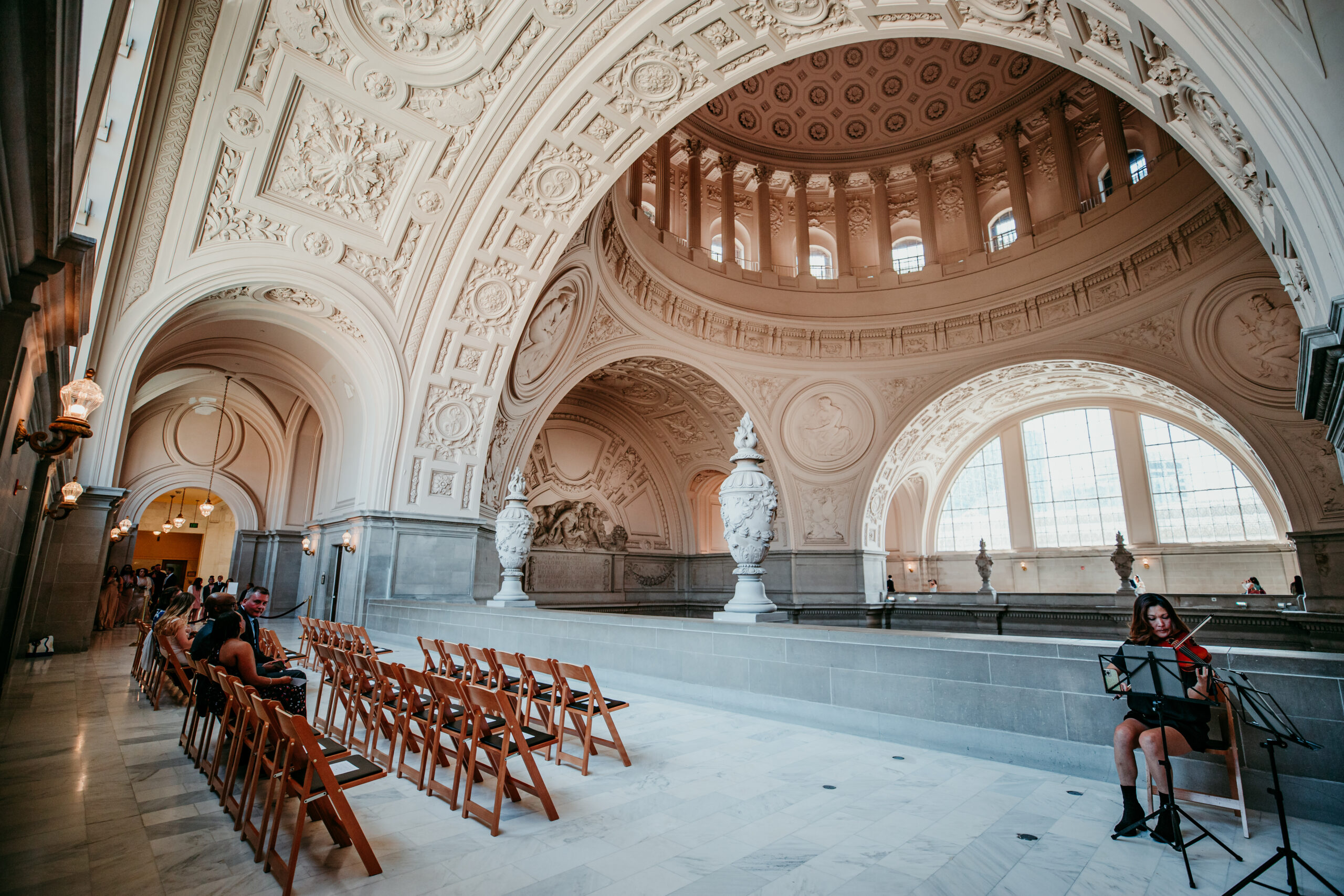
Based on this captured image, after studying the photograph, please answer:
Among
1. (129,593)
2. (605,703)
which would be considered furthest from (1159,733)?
(129,593)

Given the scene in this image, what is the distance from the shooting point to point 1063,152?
15133 millimetres

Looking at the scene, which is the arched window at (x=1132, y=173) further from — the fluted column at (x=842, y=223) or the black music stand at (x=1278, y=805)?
the black music stand at (x=1278, y=805)

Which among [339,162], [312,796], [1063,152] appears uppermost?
[1063,152]

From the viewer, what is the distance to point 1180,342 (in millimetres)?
12750

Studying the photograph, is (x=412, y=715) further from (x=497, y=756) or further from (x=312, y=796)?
(x=312, y=796)

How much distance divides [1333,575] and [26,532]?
715 inches

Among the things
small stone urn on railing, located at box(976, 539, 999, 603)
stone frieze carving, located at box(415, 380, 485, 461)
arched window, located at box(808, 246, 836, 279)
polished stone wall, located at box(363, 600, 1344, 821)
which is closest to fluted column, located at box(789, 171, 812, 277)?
arched window, located at box(808, 246, 836, 279)

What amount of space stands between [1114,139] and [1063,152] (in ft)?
4.32

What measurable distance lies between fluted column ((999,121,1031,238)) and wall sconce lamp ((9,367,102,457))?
17431 mm

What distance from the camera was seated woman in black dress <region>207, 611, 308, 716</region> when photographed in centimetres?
385

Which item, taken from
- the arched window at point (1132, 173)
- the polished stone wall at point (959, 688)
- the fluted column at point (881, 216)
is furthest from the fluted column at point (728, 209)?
the polished stone wall at point (959, 688)

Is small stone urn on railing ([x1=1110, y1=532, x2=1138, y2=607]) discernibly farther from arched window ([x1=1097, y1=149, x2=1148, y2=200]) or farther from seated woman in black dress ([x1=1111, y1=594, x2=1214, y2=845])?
seated woman in black dress ([x1=1111, y1=594, x2=1214, y2=845])

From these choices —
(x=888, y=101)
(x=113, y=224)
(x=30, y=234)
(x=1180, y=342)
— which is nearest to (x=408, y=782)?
(x=30, y=234)

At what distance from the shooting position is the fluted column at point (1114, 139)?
540 inches
